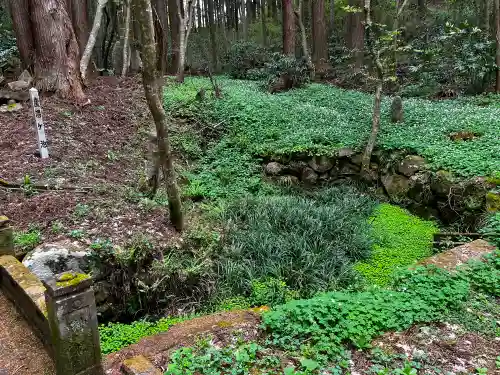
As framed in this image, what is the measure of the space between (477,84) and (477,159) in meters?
6.59

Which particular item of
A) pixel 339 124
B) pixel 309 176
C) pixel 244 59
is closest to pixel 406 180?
pixel 309 176

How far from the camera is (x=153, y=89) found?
5.13m

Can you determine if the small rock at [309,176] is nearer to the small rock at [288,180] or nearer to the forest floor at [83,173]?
the small rock at [288,180]

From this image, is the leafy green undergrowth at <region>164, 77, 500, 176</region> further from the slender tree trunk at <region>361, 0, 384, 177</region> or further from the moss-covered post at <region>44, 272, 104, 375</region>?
the moss-covered post at <region>44, 272, 104, 375</region>

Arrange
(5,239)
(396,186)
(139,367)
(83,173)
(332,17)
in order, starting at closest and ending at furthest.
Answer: (139,367) → (5,239) → (83,173) → (396,186) → (332,17)

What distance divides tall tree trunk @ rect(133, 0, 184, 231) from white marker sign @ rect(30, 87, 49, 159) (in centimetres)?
241

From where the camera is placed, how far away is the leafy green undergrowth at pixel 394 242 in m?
6.18

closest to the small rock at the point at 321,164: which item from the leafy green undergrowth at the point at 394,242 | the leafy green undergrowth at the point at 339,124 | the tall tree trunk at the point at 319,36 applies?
the leafy green undergrowth at the point at 339,124

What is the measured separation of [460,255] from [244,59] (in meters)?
16.1

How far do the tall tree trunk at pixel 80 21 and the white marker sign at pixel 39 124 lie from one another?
603 cm

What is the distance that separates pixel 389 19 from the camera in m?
19.4

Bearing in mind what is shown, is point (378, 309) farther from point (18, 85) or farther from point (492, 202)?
point (18, 85)

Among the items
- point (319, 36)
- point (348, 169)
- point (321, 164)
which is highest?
point (319, 36)

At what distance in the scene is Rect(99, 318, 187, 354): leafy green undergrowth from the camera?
172 inches
